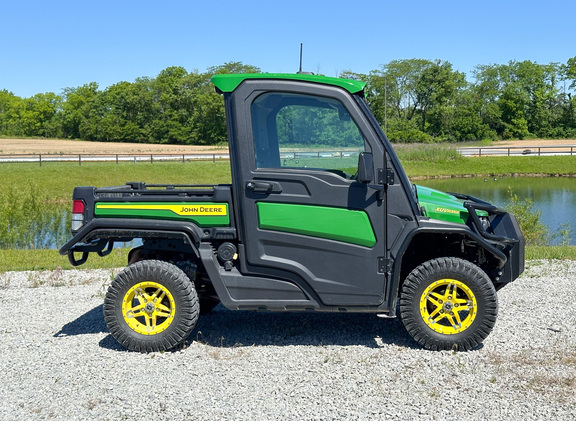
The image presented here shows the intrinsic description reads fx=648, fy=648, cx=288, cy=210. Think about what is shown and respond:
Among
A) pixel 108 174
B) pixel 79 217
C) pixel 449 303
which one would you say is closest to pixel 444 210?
pixel 449 303

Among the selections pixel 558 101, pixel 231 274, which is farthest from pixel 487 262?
pixel 558 101

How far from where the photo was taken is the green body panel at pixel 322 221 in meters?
5.57

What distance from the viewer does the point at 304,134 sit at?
5773 millimetres

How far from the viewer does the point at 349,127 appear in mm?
5613

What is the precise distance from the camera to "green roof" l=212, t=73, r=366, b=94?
5567 millimetres

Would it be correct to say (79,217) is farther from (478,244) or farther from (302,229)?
(478,244)

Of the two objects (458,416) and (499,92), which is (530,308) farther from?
(499,92)

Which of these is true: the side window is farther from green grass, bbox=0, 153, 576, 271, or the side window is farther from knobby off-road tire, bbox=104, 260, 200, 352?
green grass, bbox=0, 153, 576, 271

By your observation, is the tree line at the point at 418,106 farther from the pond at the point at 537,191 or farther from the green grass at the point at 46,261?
the green grass at the point at 46,261

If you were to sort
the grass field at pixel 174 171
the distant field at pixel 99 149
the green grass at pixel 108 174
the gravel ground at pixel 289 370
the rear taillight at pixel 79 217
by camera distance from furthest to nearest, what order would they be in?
the distant field at pixel 99 149
the green grass at pixel 108 174
the grass field at pixel 174 171
the rear taillight at pixel 79 217
the gravel ground at pixel 289 370

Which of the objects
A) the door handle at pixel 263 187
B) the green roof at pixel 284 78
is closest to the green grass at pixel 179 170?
the green roof at pixel 284 78

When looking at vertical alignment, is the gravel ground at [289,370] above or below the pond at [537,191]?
above

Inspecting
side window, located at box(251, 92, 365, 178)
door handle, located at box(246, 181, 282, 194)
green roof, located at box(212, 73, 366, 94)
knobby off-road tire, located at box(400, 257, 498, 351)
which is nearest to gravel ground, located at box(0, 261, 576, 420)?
knobby off-road tire, located at box(400, 257, 498, 351)

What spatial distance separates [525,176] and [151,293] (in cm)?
4102
